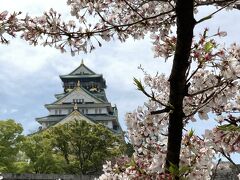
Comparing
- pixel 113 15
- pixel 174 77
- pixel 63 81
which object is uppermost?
pixel 63 81

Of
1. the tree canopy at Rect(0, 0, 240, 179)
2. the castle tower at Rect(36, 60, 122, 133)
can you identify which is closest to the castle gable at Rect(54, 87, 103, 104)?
the castle tower at Rect(36, 60, 122, 133)

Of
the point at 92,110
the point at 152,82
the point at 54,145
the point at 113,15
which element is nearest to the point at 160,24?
the point at 113,15

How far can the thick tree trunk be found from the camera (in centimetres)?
284

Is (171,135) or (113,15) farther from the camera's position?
(113,15)

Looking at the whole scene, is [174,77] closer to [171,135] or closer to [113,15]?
[171,135]

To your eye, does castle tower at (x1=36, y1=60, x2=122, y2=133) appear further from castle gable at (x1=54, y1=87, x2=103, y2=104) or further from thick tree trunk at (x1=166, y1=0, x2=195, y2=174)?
thick tree trunk at (x1=166, y1=0, x2=195, y2=174)

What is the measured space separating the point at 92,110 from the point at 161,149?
68.0 metres

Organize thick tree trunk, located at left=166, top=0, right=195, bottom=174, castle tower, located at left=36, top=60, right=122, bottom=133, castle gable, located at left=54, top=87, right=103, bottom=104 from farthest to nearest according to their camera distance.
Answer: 1. castle gable, located at left=54, top=87, right=103, bottom=104
2. castle tower, located at left=36, top=60, right=122, bottom=133
3. thick tree trunk, located at left=166, top=0, right=195, bottom=174

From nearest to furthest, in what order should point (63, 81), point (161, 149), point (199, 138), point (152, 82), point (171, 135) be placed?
point (171, 135)
point (161, 149)
point (199, 138)
point (152, 82)
point (63, 81)

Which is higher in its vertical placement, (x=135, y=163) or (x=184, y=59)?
(x=184, y=59)

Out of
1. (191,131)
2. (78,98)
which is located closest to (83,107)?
(78,98)

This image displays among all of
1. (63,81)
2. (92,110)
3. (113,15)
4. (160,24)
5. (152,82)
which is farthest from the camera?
(63,81)

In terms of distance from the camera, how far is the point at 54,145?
1431 inches

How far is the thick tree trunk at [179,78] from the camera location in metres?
2.84
